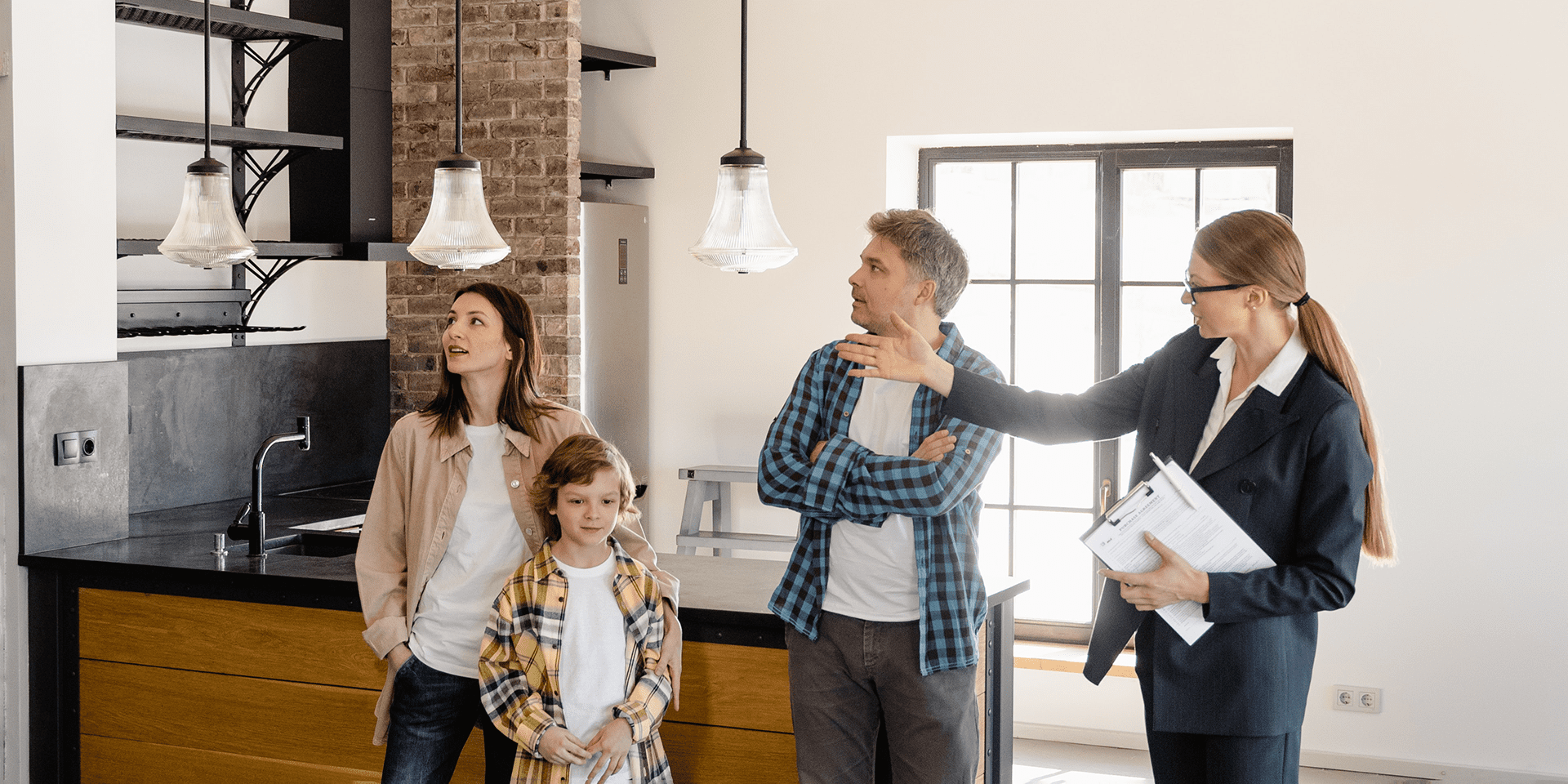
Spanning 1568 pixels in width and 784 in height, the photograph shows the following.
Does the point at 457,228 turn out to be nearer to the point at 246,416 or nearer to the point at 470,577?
the point at 470,577

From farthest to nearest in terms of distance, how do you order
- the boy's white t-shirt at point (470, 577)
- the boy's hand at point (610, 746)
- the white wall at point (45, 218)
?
the white wall at point (45, 218), the boy's white t-shirt at point (470, 577), the boy's hand at point (610, 746)

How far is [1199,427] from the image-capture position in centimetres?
189

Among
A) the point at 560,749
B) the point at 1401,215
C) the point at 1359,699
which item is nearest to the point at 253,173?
the point at 560,749

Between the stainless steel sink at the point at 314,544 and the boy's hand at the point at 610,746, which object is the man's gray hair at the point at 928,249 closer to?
the boy's hand at the point at 610,746

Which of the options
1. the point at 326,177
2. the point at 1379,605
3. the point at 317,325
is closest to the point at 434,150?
the point at 326,177

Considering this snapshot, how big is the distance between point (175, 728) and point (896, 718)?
6.30 ft

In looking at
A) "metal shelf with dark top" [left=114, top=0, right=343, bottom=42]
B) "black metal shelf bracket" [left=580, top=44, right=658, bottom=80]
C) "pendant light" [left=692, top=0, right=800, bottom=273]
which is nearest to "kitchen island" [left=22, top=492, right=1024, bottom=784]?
"pendant light" [left=692, top=0, right=800, bottom=273]

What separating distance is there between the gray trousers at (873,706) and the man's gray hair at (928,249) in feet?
1.87

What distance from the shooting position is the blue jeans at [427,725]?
238 centimetres

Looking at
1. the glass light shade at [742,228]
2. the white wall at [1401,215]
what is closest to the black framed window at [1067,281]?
the white wall at [1401,215]

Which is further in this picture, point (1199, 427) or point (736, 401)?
point (736, 401)

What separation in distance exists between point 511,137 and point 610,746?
3065 millimetres

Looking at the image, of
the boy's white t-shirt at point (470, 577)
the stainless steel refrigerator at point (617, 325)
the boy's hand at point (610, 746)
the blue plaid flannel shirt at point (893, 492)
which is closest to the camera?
the blue plaid flannel shirt at point (893, 492)

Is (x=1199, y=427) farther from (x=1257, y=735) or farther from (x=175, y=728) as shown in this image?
(x=175, y=728)
